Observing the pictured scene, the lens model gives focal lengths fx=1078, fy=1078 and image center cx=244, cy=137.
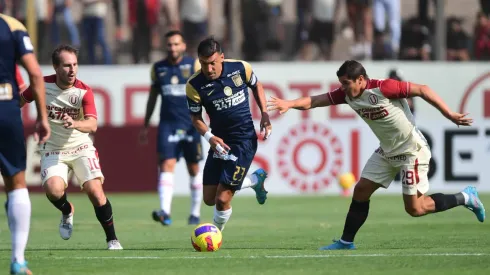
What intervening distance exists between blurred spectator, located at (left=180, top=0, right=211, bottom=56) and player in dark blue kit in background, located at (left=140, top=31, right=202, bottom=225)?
6837 millimetres

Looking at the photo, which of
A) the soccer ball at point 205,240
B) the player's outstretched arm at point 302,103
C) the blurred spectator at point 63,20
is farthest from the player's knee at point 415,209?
the blurred spectator at point 63,20

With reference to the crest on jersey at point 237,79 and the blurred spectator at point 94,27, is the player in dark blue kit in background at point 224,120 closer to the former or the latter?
the crest on jersey at point 237,79

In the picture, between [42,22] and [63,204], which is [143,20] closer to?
[42,22]

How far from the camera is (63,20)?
23531 mm

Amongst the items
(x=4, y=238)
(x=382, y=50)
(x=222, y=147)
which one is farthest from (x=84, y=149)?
(x=382, y=50)

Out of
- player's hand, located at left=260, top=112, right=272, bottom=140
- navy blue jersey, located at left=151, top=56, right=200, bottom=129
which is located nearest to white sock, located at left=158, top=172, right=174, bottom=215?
navy blue jersey, located at left=151, top=56, right=200, bottom=129

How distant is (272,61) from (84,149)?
1209cm

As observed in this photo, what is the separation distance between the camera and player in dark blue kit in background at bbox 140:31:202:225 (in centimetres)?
1608

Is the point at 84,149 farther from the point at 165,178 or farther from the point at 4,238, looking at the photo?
the point at 165,178

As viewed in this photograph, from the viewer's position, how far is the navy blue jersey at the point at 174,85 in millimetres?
16125

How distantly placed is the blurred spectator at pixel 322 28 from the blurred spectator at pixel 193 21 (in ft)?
7.43

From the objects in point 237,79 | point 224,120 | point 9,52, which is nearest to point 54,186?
point 224,120

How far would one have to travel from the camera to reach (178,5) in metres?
23.3

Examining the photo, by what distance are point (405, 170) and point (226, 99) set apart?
223cm
